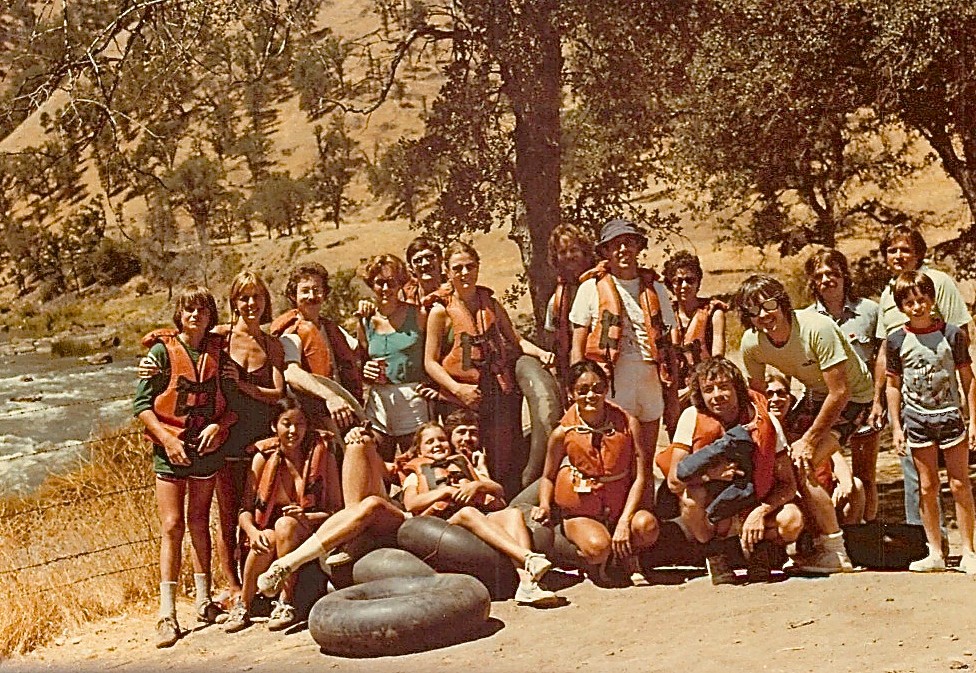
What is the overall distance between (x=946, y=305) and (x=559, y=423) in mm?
2103

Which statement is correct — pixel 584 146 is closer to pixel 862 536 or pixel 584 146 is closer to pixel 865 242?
pixel 862 536

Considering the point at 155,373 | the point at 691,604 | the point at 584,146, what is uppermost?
the point at 584,146

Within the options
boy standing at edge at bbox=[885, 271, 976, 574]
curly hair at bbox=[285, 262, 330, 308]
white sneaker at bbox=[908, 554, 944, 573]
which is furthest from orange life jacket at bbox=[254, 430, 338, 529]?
white sneaker at bbox=[908, 554, 944, 573]

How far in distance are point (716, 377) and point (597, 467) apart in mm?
774

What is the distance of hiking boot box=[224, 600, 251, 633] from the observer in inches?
261

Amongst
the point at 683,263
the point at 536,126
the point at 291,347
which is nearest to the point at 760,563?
the point at 683,263

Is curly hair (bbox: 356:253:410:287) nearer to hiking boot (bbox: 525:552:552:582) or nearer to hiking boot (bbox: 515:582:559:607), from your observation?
hiking boot (bbox: 525:552:552:582)

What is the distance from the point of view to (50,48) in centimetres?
1142

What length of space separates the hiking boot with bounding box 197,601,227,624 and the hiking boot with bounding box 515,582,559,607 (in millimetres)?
1557

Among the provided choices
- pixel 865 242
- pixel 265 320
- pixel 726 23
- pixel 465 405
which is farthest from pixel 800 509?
pixel 865 242

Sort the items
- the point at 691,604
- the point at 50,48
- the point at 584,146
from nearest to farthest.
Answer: the point at 691,604, the point at 50,48, the point at 584,146

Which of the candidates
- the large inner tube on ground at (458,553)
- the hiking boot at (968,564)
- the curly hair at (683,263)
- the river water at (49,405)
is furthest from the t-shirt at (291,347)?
the river water at (49,405)

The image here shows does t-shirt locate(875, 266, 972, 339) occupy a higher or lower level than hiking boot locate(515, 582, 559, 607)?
higher

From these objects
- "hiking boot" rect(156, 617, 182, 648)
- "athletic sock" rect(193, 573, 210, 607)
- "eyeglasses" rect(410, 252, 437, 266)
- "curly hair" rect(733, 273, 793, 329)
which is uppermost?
"eyeglasses" rect(410, 252, 437, 266)
